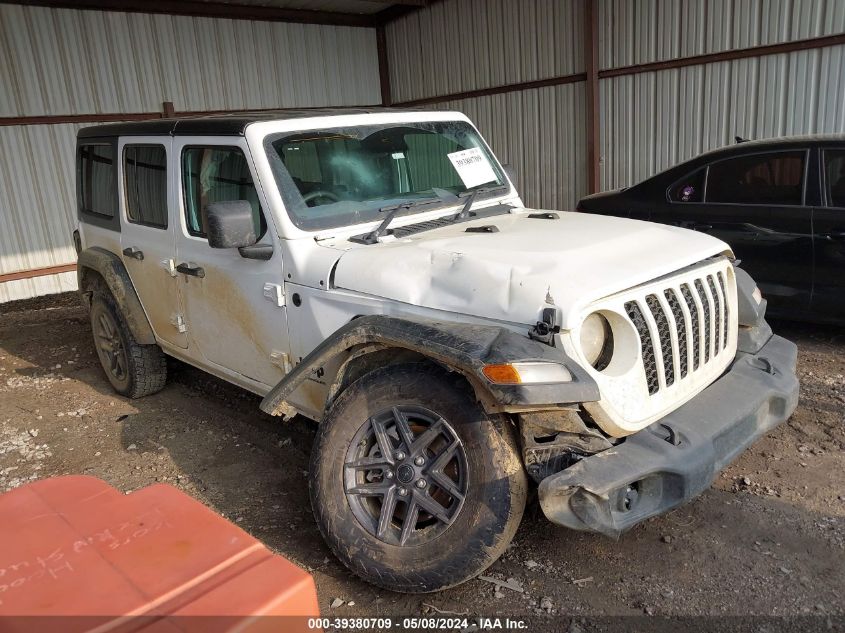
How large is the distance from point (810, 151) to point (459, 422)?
4.18m

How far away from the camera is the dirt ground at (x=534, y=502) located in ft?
9.10

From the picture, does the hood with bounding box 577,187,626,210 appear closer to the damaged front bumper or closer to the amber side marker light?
the damaged front bumper

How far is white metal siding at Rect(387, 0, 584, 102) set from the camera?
408 inches

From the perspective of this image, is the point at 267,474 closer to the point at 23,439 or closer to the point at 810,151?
the point at 23,439

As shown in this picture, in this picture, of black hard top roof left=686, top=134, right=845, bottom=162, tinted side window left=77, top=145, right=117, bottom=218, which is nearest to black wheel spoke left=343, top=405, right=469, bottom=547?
tinted side window left=77, top=145, right=117, bottom=218

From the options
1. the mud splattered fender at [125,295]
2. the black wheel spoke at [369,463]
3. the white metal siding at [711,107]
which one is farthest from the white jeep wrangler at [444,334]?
the white metal siding at [711,107]

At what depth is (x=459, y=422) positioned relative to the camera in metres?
2.68

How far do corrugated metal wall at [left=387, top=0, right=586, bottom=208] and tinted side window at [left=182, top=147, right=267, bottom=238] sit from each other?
774 cm

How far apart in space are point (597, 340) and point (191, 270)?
2.46m

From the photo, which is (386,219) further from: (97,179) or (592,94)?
(592,94)

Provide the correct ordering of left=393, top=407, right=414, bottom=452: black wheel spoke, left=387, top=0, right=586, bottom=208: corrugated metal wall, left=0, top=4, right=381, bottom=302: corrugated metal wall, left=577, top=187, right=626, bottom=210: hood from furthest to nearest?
left=387, top=0, right=586, bottom=208: corrugated metal wall < left=0, top=4, right=381, bottom=302: corrugated metal wall < left=577, top=187, right=626, bottom=210: hood < left=393, top=407, right=414, bottom=452: black wheel spoke

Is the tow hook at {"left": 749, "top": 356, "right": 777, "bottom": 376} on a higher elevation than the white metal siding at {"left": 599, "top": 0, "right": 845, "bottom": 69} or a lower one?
lower

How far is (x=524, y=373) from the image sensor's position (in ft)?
7.93

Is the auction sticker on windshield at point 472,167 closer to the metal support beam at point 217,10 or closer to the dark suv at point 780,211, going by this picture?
the dark suv at point 780,211
